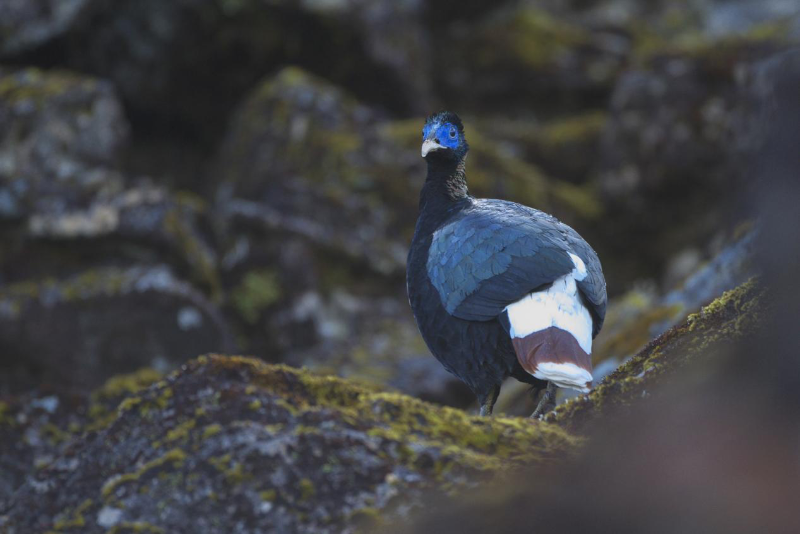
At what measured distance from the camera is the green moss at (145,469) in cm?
401

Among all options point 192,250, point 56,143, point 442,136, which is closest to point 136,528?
point 442,136

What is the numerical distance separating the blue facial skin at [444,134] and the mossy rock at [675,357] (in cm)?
281

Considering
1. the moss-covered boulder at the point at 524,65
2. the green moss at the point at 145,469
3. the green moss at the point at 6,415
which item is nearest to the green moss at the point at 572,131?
the moss-covered boulder at the point at 524,65

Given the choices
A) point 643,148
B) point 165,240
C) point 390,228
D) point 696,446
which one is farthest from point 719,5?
point 696,446

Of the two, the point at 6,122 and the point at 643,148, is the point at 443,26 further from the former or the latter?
the point at 6,122

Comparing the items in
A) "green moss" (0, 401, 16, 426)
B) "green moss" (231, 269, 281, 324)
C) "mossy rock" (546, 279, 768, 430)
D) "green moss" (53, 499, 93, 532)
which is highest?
"green moss" (231, 269, 281, 324)

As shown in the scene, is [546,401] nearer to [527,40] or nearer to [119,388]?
[119,388]

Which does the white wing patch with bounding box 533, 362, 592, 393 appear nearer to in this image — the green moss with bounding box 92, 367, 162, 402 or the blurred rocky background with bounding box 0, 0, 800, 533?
the blurred rocky background with bounding box 0, 0, 800, 533

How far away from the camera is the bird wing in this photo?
5383 mm

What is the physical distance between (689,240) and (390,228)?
4619mm

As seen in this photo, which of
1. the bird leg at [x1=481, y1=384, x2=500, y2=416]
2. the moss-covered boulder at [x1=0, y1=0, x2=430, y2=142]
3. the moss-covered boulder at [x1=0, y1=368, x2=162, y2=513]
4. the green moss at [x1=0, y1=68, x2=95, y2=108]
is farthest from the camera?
the moss-covered boulder at [x1=0, y1=0, x2=430, y2=142]

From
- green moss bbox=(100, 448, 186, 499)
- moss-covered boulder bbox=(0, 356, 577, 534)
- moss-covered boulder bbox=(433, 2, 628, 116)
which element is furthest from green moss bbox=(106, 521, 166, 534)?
moss-covered boulder bbox=(433, 2, 628, 116)

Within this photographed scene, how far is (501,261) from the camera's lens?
552cm

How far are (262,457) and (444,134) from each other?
373 centimetres
